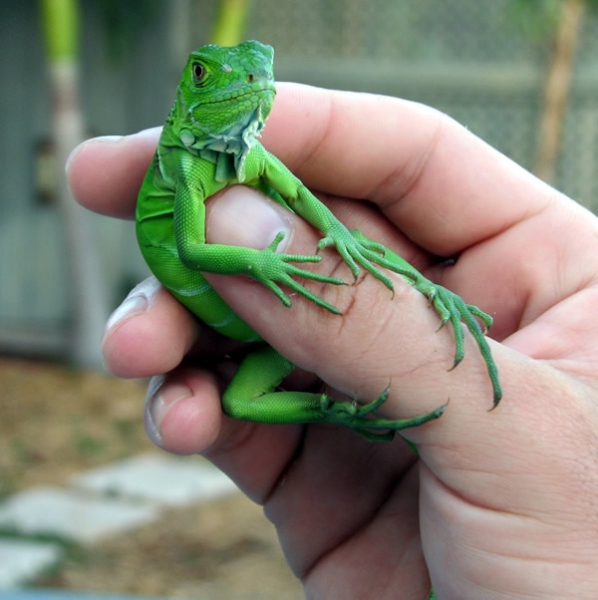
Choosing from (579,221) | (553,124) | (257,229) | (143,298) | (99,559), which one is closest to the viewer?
(257,229)

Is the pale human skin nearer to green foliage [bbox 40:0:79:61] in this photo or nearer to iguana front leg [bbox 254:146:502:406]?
iguana front leg [bbox 254:146:502:406]

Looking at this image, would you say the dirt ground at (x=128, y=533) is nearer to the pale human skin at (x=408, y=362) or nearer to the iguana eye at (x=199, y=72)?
the pale human skin at (x=408, y=362)

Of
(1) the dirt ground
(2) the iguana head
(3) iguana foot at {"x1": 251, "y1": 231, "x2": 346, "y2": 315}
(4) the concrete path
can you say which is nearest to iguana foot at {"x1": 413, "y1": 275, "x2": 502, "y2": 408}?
(3) iguana foot at {"x1": 251, "y1": 231, "x2": 346, "y2": 315}

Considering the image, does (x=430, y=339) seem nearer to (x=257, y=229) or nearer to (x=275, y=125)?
(x=257, y=229)

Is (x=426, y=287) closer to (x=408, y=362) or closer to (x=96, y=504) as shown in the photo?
(x=408, y=362)

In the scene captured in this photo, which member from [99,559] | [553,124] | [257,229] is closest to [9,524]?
[99,559]

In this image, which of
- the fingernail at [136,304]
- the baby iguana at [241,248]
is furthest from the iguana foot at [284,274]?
the fingernail at [136,304]

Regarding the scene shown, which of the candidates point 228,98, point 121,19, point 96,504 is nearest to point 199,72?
point 228,98
